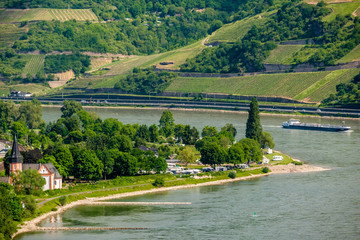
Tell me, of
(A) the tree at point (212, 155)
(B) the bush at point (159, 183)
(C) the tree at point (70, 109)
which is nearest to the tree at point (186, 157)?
(A) the tree at point (212, 155)

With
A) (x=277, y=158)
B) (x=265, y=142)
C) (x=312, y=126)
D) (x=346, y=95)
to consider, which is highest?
(x=346, y=95)

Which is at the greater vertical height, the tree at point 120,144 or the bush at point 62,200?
the tree at point 120,144

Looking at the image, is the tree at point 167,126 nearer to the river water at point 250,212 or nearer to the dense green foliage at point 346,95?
the river water at point 250,212

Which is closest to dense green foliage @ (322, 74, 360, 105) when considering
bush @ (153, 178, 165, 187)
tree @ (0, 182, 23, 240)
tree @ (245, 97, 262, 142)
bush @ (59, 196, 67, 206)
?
tree @ (245, 97, 262, 142)

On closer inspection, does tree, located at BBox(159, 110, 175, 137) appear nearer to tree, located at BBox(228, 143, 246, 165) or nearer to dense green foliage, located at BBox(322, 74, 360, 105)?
tree, located at BBox(228, 143, 246, 165)

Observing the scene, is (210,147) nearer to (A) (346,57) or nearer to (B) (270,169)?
(B) (270,169)

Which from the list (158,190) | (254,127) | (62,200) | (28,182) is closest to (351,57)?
(254,127)

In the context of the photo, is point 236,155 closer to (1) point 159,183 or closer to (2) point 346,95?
(1) point 159,183
